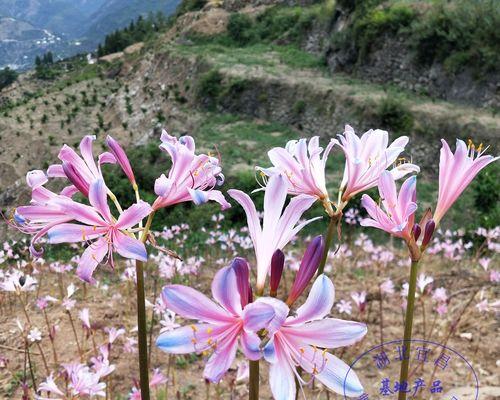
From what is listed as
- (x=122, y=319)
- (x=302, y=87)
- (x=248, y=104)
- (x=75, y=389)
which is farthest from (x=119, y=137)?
(x=75, y=389)

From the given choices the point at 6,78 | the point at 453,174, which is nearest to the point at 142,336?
the point at 453,174

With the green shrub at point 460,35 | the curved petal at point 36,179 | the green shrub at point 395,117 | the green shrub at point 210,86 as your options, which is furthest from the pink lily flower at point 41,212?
the green shrub at point 210,86

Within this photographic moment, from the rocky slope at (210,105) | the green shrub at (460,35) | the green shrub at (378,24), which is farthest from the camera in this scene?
the green shrub at (378,24)

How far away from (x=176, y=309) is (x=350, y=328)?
29cm

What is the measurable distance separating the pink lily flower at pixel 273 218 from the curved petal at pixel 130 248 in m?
0.20

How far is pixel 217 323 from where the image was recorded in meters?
0.83

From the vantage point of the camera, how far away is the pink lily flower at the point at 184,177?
1.13 m

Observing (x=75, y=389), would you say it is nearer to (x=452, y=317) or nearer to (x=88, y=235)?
(x=88, y=235)

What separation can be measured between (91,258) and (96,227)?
0.23 ft

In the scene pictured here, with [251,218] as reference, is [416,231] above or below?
below

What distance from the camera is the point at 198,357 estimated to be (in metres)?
3.57

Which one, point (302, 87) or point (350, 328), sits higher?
point (350, 328)

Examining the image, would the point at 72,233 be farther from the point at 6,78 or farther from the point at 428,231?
the point at 6,78

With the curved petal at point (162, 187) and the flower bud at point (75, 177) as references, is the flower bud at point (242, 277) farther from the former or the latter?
the flower bud at point (75, 177)
